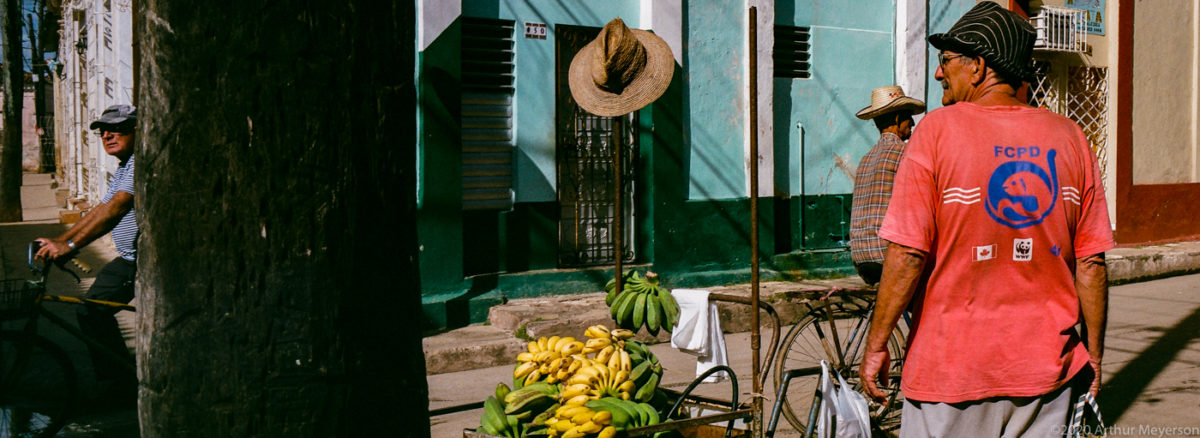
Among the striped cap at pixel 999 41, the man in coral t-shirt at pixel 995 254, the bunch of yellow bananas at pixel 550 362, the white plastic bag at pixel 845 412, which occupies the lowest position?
the white plastic bag at pixel 845 412

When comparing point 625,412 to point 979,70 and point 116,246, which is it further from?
point 116,246

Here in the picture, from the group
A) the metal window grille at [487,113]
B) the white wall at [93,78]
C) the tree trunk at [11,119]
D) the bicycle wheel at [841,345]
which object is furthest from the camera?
the tree trunk at [11,119]

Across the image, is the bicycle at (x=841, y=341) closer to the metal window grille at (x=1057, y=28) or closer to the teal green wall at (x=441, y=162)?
the teal green wall at (x=441, y=162)

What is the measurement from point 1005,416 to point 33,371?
4.99 m

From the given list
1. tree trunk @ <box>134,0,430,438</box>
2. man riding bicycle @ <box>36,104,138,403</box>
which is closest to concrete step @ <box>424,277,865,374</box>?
man riding bicycle @ <box>36,104,138,403</box>

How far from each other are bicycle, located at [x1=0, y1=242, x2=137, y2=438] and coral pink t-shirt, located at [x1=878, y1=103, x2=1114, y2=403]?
458 cm

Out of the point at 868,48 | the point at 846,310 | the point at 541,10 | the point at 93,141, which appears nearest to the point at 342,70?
the point at 846,310

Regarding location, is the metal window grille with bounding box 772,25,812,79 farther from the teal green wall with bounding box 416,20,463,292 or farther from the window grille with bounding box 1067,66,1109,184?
the window grille with bounding box 1067,66,1109,184

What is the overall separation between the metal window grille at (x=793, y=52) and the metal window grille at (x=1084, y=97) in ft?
13.2

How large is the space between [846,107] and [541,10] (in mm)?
3884

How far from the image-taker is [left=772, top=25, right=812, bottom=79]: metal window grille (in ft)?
35.6

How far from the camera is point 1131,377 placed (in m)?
6.73

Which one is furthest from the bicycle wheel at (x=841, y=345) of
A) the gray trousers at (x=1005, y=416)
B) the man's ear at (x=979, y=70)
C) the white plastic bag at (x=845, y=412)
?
the man's ear at (x=979, y=70)

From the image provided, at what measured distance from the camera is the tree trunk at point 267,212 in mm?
1699
